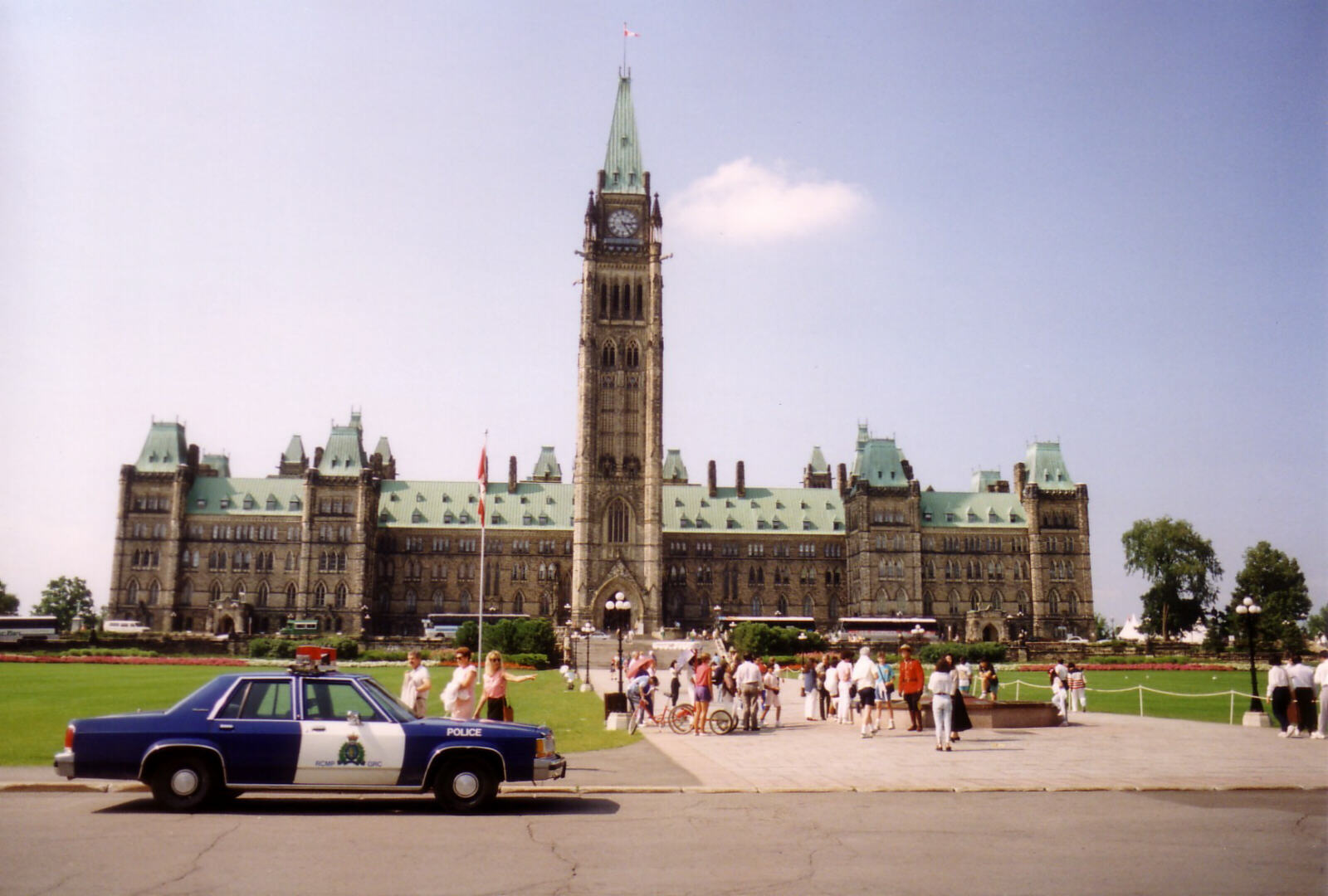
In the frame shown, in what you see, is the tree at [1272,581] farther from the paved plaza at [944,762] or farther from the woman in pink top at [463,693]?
the woman in pink top at [463,693]

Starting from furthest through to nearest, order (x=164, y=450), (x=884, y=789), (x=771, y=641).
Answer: (x=164, y=450) < (x=771, y=641) < (x=884, y=789)

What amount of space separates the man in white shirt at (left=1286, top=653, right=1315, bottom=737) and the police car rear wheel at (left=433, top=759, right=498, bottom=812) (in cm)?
2081

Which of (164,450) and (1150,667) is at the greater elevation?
(164,450)

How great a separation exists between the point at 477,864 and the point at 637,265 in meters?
106

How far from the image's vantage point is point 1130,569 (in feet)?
390

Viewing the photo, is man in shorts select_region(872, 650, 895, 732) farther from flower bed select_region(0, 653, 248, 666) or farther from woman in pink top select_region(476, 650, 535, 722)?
flower bed select_region(0, 653, 248, 666)

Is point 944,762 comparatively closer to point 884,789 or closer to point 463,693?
point 884,789

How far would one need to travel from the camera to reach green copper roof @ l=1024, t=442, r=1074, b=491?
11862 cm

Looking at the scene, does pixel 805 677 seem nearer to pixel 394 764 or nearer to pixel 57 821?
pixel 394 764

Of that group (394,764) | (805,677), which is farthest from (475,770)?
(805,677)

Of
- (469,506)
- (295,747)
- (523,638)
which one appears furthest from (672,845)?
(469,506)

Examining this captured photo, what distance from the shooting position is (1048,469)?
393ft

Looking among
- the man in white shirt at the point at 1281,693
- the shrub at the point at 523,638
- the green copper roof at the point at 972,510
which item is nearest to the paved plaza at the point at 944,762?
the man in white shirt at the point at 1281,693

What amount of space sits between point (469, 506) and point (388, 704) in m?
108
